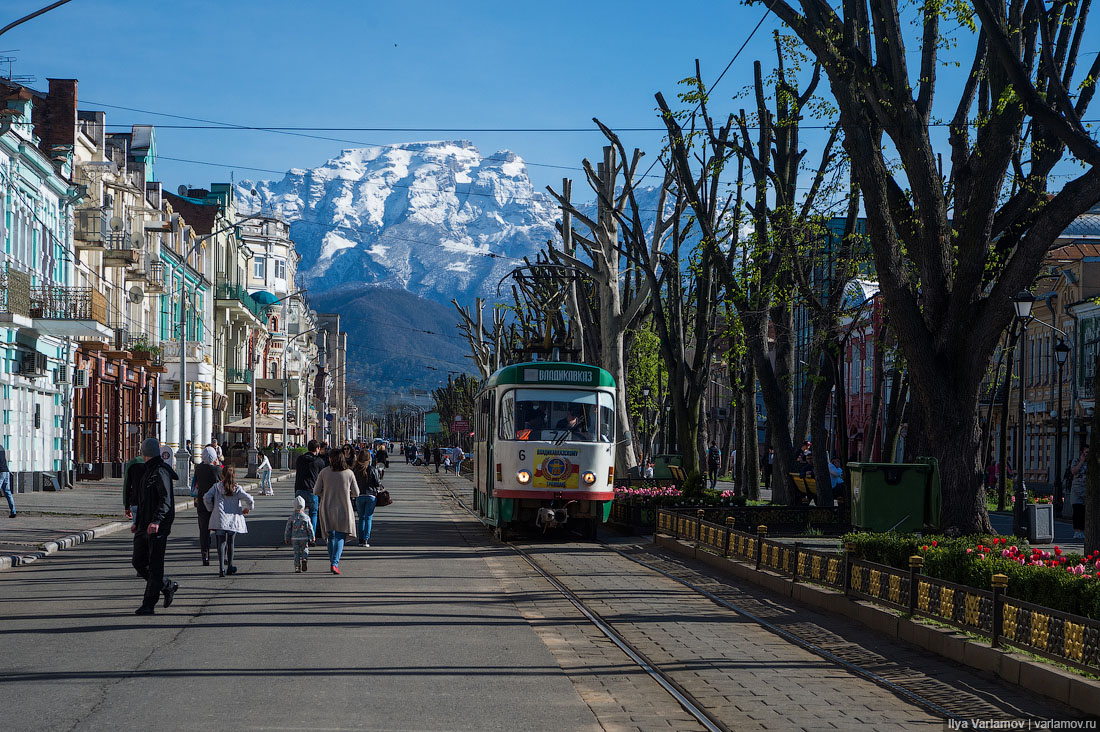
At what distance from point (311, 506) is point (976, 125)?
11.5m

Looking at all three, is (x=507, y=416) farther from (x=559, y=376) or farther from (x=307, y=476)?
(x=307, y=476)

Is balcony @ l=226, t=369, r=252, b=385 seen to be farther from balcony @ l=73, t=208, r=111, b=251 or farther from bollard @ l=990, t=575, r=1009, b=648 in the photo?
bollard @ l=990, t=575, r=1009, b=648

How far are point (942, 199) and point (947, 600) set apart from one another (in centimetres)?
818

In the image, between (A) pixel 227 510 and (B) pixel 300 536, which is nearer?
(A) pixel 227 510

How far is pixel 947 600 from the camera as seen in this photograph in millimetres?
11602

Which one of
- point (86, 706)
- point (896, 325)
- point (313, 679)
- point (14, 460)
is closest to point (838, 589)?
point (896, 325)

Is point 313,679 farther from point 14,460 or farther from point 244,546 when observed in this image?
point 14,460

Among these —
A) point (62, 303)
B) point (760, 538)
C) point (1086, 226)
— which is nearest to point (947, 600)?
point (760, 538)

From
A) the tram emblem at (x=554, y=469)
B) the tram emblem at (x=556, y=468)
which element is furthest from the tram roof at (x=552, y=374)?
the tram emblem at (x=556, y=468)

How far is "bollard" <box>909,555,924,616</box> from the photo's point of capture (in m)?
12.2

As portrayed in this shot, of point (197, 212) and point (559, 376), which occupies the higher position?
point (197, 212)

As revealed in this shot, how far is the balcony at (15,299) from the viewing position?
3612cm

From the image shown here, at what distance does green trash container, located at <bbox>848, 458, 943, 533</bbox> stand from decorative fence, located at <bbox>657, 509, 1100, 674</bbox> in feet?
6.32

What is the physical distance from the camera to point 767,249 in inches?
1006
